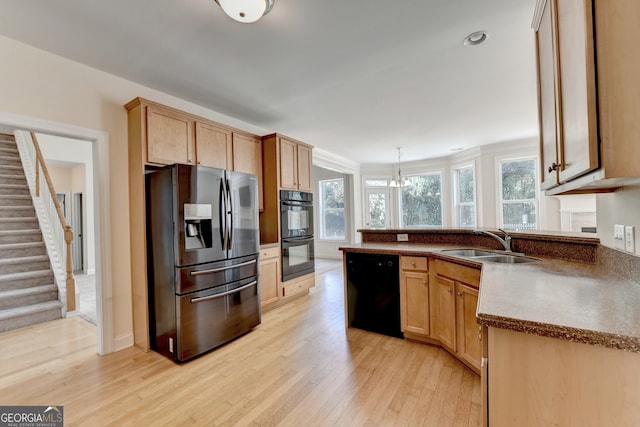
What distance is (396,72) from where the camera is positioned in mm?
2783

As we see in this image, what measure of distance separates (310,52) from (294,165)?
1.91 metres

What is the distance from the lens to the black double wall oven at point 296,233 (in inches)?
153

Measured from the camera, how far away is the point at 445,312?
239 cm

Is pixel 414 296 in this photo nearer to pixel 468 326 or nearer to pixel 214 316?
pixel 468 326

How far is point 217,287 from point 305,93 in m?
2.34

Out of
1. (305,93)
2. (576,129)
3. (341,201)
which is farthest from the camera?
(341,201)

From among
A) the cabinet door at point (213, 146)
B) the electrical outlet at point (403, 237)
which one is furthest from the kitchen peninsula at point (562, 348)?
the cabinet door at point (213, 146)

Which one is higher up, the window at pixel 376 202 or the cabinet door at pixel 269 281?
the window at pixel 376 202

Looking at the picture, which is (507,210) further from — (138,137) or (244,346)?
(138,137)

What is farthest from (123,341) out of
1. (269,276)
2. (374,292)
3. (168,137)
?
(374,292)

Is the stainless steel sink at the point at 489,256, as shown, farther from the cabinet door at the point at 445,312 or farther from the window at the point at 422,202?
the window at the point at 422,202

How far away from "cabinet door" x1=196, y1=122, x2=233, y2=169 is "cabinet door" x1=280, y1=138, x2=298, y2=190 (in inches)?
29.6

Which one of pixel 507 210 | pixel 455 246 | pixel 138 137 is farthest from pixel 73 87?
pixel 507 210

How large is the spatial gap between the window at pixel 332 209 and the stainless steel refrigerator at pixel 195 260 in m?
5.00
